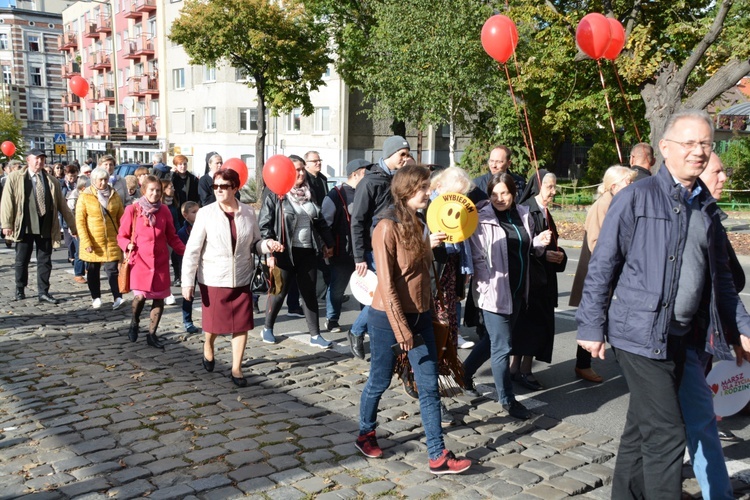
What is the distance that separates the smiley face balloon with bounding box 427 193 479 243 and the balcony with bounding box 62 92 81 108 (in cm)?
7306

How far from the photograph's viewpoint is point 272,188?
7383mm

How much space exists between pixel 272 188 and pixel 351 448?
3297 millimetres

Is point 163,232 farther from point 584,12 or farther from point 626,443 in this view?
point 584,12

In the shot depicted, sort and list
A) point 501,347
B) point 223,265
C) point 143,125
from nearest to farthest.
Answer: point 501,347 → point 223,265 → point 143,125

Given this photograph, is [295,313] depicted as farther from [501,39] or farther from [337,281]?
[501,39]

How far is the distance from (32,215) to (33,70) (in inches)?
3108

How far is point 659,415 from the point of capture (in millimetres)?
3436

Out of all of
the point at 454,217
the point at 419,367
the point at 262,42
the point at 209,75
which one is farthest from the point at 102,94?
the point at 419,367

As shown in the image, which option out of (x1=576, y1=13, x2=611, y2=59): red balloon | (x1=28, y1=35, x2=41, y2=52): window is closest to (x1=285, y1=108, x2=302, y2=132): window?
(x1=576, y1=13, x2=611, y2=59): red balloon

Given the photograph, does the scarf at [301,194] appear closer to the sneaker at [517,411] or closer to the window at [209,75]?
the sneaker at [517,411]

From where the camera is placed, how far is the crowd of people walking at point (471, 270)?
3.42 m

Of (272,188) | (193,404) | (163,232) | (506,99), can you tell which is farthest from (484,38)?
(506,99)

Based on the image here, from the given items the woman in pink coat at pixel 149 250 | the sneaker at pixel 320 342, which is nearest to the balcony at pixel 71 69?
the woman in pink coat at pixel 149 250

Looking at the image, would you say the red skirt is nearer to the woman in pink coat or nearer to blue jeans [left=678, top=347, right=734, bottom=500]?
the woman in pink coat
